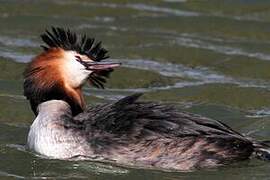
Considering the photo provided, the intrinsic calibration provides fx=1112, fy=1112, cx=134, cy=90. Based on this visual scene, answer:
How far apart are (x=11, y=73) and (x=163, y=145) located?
16.3ft

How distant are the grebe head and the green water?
2.19 ft

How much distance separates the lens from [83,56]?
1192cm

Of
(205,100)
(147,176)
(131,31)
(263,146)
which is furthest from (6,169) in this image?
(131,31)

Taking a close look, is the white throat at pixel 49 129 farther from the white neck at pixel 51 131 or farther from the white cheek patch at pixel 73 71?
the white cheek patch at pixel 73 71

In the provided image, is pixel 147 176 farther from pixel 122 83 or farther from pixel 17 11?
pixel 17 11

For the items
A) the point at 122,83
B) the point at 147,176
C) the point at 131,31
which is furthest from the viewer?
the point at 131,31

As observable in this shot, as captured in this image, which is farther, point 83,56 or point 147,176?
point 83,56

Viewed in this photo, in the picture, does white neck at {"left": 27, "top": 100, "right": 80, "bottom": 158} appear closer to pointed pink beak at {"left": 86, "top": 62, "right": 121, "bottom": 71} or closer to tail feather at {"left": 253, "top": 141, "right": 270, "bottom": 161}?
pointed pink beak at {"left": 86, "top": 62, "right": 121, "bottom": 71}

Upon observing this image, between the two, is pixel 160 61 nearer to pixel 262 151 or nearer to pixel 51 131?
pixel 51 131

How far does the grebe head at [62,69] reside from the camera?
11.8 metres

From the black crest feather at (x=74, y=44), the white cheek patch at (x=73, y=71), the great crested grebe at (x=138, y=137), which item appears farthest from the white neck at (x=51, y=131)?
the black crest feather at (x=74, y=44)

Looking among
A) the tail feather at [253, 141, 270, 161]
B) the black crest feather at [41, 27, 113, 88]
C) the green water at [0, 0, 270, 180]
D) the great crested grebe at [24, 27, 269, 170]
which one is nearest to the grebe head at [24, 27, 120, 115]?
the black crest feather at [41, 27, 113, 88]

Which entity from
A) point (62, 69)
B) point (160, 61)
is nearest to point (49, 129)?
point (62, 69)

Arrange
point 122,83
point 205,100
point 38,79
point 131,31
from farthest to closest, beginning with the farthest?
point 131,31, point 122,83, point 205,100, point 38,79
